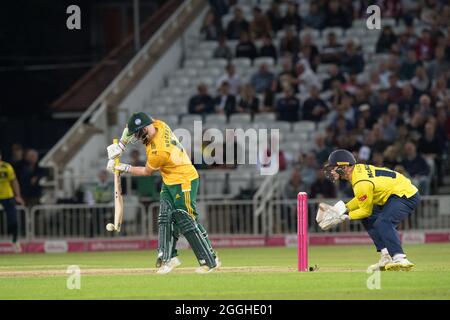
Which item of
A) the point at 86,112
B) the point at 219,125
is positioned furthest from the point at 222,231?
the point at 86,112

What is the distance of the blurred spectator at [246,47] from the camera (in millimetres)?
39031

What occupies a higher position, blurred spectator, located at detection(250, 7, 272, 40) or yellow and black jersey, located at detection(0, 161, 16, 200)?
blurred spectator, located at detection(250, 7, 272, 40)

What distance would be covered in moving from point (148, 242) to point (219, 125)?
206 inches

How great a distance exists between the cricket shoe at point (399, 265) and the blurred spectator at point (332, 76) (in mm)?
17441

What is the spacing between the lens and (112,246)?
32.9 metres

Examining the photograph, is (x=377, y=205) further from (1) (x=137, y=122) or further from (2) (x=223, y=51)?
(2) (x=223, y=51)

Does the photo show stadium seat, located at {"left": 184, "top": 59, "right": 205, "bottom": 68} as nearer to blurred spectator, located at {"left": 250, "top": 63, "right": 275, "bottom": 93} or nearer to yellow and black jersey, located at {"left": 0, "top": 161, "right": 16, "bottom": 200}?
blurred spectator, located at {"left": 250, "top": 63, "right": 275, "bottom": 93}

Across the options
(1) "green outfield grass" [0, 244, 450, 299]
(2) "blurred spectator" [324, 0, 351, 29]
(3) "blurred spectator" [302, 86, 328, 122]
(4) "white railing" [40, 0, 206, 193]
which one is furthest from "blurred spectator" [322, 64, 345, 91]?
(1) "green outfield grass" [0, 244, 450, 299]

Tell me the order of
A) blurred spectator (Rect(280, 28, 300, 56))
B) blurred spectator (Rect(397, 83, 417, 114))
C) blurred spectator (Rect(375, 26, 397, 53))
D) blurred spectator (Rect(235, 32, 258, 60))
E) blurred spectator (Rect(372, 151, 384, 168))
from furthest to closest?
blurred spectator (Rect(235, 32, 258, 60)) < blurred spectator (Rect(280, 28, 300, 56)) < blurred spectator (Rect(375, 26, 397, 53)) < blurred spectator (Rect(397, 83, 417, 114)) < blurred spectator (Rect(372, 151, 384, 168))

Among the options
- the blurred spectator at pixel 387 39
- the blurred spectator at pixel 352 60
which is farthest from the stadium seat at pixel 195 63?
the blurred spectator at pixel 387 39

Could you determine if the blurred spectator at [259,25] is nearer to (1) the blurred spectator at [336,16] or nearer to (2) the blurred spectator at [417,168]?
(1) the blurred spectator at [336,16]

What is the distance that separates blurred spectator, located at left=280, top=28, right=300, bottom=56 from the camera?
3825 cm

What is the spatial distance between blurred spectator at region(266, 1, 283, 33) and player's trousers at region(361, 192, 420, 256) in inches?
801

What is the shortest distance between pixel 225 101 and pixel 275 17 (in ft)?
13.5
